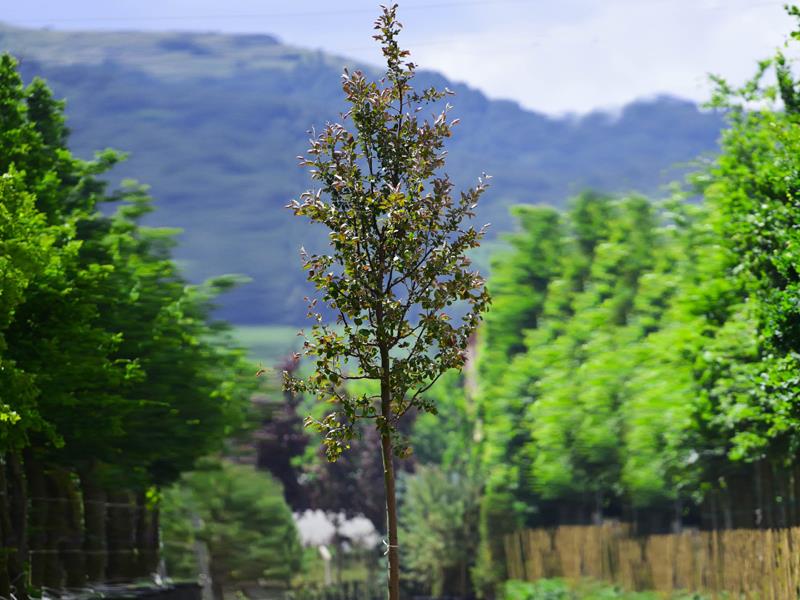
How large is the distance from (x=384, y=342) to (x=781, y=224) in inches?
666

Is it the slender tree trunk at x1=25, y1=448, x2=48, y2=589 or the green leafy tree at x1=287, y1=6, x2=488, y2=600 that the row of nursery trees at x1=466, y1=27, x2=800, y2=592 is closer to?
the green leafy tree at x1=287, y1=6, x2=488, y2=600

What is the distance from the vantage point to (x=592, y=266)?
8212 cm

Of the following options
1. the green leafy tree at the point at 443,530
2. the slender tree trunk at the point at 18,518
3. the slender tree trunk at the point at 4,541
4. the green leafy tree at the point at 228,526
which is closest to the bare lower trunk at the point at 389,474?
the slender tree trunk at the point at 4,541

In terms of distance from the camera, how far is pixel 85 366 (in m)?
33.1

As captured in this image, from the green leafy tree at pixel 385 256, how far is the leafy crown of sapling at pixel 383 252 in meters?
0.02

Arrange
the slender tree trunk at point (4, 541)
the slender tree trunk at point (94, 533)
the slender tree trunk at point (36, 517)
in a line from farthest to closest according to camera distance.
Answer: the slender tree trunk at point (94, 533) < the slender tree trunk at point (36, 517) < the slender tree trunk at point (4, 541)

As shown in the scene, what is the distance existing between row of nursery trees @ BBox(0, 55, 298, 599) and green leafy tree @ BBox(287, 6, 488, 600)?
8023mm

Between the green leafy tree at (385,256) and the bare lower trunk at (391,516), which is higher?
the green leafy tree at (385,256)

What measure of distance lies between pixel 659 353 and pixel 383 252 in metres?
34.0

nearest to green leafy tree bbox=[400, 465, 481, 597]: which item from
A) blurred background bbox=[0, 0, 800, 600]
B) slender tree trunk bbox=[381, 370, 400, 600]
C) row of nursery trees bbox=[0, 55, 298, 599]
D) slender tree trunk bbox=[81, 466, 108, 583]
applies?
blurred background bbox=[0, 0, 800, 600]

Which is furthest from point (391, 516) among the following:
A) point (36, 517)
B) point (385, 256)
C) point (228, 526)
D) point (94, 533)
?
point (228, 526)

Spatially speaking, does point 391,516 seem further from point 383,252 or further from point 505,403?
point 505,403

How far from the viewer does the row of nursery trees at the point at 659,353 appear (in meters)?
37.0

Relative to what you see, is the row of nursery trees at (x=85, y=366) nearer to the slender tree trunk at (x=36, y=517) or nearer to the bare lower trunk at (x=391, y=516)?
the slender tree trunk at (x=36, y=517)
